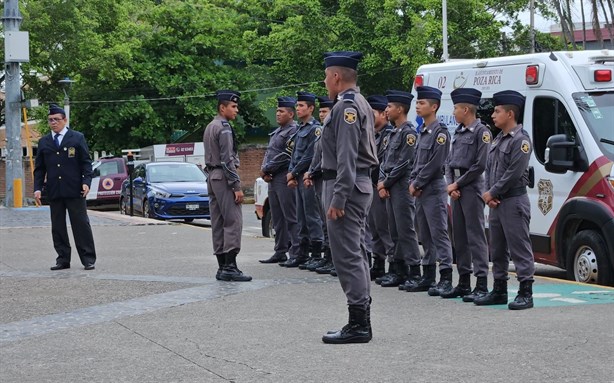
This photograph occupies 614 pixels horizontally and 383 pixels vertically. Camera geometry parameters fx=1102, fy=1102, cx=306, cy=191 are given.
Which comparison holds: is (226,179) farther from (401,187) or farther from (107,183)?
(107,183)

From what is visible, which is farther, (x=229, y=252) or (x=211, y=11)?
(x=211, y=11)

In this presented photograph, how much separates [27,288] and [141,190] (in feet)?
47.7

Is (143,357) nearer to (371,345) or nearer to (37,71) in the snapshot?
(371,345)

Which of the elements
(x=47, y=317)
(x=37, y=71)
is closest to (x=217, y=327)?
(x=47, y=317)

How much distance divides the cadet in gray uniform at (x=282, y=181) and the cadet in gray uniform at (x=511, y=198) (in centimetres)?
409

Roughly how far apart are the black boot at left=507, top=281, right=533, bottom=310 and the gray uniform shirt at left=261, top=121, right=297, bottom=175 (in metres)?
4.56

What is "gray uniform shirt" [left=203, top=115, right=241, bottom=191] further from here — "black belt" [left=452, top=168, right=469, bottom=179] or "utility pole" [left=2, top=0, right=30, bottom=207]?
"utility pole" [left=2, top=0, right=30, bottom=207]

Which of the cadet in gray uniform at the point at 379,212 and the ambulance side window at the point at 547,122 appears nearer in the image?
the cadet in gray uniform at the point at 379,212

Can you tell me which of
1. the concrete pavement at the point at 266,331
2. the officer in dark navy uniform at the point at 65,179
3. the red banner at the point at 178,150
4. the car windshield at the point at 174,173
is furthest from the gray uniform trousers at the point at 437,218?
the red banner at the point at 178,150

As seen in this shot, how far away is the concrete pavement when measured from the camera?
21.7 feet

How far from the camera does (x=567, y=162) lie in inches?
445

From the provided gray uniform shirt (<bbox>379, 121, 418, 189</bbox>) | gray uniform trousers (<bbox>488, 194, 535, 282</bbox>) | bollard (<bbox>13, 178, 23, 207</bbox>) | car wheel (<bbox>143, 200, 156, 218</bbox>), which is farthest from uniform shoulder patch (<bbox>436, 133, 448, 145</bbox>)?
bollard (<bbox>13, 178, 23, 207</bbox>)

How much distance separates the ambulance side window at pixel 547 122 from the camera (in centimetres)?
1166

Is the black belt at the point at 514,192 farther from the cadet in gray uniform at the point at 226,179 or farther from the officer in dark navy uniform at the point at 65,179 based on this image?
the officer in dark navy uniform at the point at 65,179
